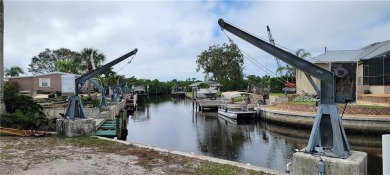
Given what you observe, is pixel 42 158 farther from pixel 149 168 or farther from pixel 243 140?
pixel 243 140

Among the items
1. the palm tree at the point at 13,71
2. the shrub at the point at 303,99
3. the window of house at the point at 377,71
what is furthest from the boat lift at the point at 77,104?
the palm tree at the point at 13,71

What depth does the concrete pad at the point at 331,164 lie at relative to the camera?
22.2 ft

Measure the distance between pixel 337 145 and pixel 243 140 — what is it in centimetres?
1545

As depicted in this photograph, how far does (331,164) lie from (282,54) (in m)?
2.85

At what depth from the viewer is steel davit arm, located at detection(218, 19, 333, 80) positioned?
7.54 m

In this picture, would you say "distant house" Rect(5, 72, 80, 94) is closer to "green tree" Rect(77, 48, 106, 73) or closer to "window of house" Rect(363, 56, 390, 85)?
"green tree" Rect(77, 48, 106, 73)

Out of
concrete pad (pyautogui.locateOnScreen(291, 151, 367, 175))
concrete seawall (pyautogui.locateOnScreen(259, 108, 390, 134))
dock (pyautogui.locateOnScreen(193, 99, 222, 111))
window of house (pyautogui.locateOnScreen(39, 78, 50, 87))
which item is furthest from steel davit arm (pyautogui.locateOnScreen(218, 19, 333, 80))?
window of house (pyautogui.locateOnScreen(39, 78, 50, 87))

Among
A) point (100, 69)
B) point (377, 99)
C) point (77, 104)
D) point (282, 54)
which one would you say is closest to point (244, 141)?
point (100, 69)

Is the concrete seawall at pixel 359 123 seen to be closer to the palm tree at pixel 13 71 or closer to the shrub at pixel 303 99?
the shrub at pixel 303 99

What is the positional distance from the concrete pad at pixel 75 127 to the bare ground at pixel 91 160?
4.43ft

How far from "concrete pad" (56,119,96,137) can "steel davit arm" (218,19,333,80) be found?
26.4 feet

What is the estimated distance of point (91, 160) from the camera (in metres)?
9.60

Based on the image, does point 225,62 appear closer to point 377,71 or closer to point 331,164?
point 377,71

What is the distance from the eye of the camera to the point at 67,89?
47.5 feet
